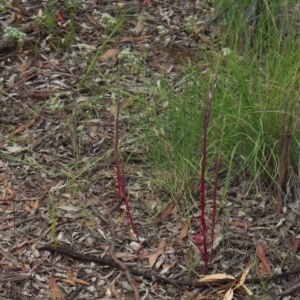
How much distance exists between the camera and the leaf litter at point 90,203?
9.42 ft

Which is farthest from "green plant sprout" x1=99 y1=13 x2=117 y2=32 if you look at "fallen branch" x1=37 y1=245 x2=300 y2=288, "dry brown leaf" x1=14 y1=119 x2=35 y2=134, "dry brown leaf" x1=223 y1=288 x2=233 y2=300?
"dry brown leaf" x1=223 y1=288 x2=233 y2=300

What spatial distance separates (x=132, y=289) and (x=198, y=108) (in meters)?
0.95

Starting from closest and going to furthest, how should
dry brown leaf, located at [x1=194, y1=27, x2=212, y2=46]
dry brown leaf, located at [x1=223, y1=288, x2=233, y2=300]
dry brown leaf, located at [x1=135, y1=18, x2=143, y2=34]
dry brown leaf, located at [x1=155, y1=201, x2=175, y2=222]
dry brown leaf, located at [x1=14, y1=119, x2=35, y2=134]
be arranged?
1. dry brown leaf, located at [x1=223, y1=288, x2=233, y2=300]
2. dry brown leaf, located at [x1=155, y1=201, x2=175, y2=222]
3. dry brown leaf, located at [x1=14, y1=119, x2=35, y2=134]
4. dry brown leaf, located at [x1=194, y1=27, x2=212, y2=46]
5. dry brown leaf, located at [x1=135, y1=18, x2=143, y2=34]

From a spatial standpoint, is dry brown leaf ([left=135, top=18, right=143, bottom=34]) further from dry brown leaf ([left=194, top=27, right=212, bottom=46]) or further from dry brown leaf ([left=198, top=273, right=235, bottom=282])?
dry brown leaf ([left=198, top=273, right=235, bottom=282])

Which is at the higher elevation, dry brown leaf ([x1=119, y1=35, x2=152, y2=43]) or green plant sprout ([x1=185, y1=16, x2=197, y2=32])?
green plant sprout ([x1=185, y1=16, x2=197, y2=32])

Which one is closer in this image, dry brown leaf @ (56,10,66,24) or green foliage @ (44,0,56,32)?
green foliage @ (44,0,56,32)

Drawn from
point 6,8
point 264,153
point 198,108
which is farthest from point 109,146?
point 6,8

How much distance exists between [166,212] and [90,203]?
361 millimetres

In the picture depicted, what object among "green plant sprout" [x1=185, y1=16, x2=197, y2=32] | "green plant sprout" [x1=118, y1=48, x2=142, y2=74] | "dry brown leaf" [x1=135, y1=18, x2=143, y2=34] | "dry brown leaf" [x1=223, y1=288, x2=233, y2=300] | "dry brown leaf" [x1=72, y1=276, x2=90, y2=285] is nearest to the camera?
"dry brown leaf" [x1=223, y1=288, x2=233, y2=300]

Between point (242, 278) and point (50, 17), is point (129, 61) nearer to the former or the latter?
point (50, 17)

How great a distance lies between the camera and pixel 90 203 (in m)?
3.20

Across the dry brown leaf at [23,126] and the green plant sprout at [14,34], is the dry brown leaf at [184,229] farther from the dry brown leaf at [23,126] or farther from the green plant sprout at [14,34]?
the green plant sprout at [14,34]

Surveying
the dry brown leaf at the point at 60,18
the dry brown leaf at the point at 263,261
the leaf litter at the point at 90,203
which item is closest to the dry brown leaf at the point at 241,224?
the leaf litter at the point at 90,203

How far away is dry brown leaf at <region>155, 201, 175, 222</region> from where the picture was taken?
10.2 ft
